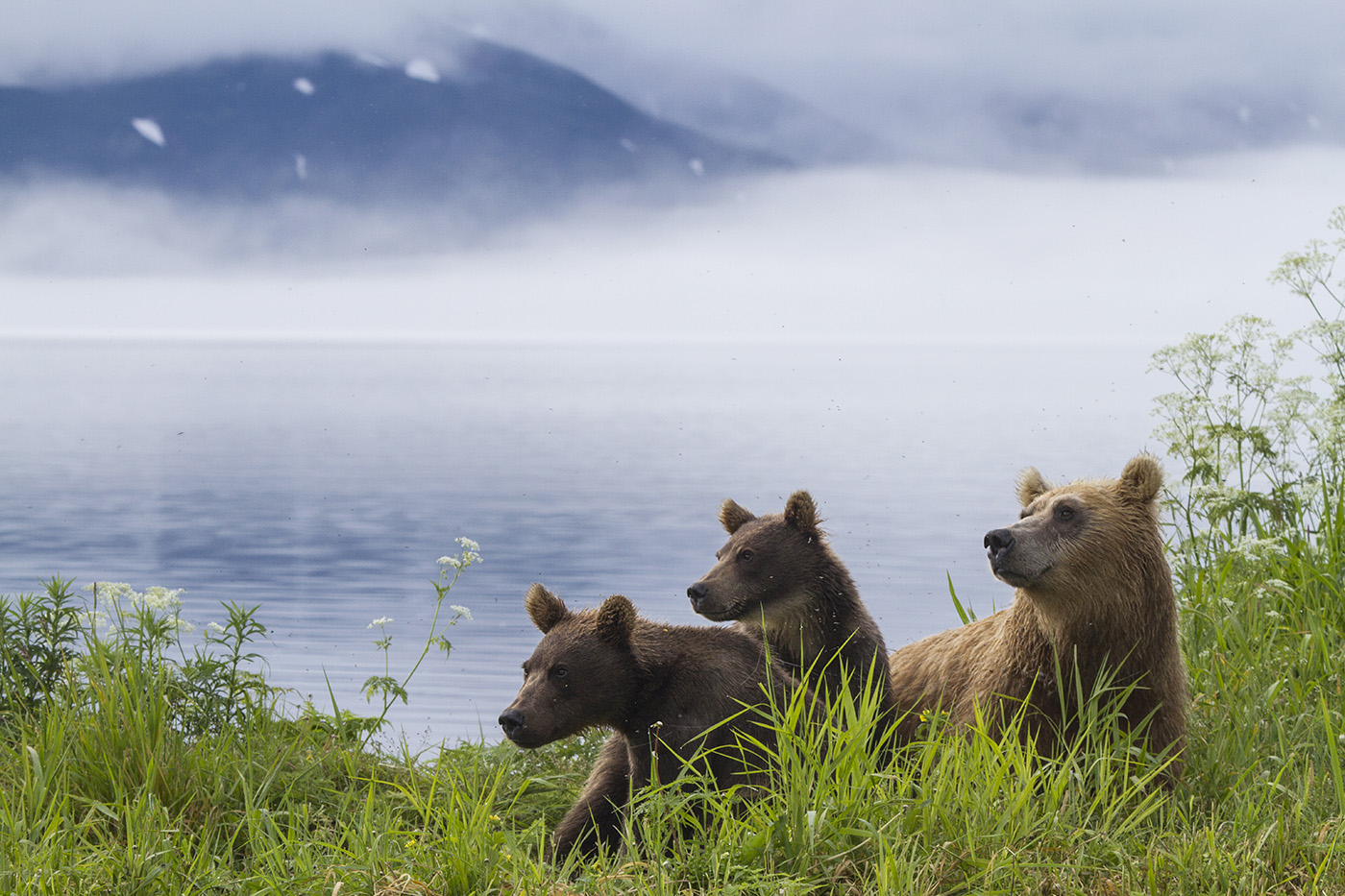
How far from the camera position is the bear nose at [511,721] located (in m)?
4.46

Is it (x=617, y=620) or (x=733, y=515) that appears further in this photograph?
(x=733, y=515)

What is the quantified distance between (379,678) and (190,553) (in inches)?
416

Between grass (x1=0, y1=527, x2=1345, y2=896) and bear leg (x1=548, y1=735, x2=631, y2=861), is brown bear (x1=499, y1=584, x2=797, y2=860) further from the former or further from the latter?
grass (x1=0, y1=527, x2=1345, y2=896)

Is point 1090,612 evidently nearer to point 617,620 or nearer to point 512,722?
point 617,620

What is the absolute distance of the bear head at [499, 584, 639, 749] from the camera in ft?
14.9

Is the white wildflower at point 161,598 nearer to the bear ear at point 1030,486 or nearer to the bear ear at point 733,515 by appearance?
the bear ear at point 733,515

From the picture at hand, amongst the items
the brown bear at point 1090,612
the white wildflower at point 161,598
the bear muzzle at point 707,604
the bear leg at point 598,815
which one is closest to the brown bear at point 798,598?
the bear muzzle at point 707,604

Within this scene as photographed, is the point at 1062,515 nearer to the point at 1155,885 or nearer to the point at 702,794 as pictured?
the point at 1155,885

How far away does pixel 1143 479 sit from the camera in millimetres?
4660

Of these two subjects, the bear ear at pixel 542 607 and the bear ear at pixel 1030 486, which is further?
the bear ear at pixel 1030 486

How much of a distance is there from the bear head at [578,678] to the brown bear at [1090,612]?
1.18 metres

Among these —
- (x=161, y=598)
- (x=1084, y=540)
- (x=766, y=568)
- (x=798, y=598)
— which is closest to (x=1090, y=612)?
(x=1084, y=540)

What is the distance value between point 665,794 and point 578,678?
64 cm

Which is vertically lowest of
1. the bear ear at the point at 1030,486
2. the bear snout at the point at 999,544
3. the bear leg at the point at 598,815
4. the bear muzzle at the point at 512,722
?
the bear leg at the point at 598,815
